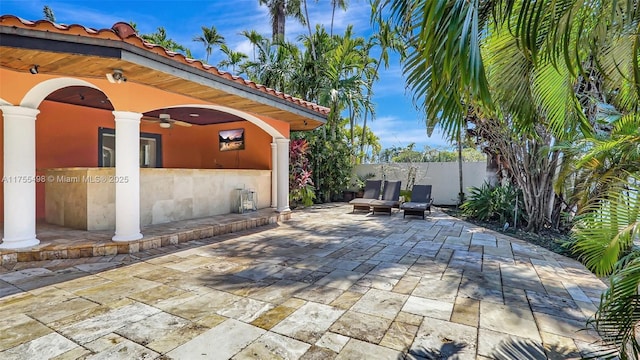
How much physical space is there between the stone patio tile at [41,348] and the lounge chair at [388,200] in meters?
8.26

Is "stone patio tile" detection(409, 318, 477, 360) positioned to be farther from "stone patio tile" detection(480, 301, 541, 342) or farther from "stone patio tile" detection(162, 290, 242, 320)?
"stone patio tile" detection(162, 290, 242, 320)

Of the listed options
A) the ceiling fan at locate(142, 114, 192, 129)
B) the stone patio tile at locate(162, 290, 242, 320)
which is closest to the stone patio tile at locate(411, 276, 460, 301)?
the stone patio tile at locate(162, 290, 242, 320)

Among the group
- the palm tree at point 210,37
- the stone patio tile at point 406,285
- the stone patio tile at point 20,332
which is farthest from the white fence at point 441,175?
the stone patio tile at point 20,332

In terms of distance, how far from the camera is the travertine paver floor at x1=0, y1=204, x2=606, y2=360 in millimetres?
2523

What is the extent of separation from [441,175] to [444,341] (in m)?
11.9

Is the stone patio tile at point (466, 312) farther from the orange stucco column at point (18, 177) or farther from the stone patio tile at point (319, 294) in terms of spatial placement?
the orange stucco column at point (18, 177)

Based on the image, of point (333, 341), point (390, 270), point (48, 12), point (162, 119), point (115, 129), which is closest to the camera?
point (333, 341)

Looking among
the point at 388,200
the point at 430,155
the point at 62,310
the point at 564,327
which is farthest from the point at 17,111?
the point at 430,155

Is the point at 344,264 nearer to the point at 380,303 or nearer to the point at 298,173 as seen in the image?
the point at 380,303

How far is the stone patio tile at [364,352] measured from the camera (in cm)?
240

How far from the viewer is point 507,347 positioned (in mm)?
2561

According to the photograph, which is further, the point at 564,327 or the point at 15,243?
the point at 15,243

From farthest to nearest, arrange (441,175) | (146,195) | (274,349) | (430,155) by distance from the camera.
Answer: (430,155) < (441,175) < (146,195) < (274,349)

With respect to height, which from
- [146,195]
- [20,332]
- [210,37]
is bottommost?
[20,332]
